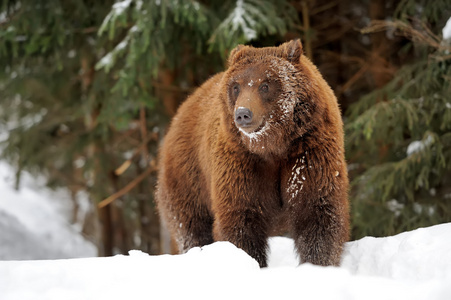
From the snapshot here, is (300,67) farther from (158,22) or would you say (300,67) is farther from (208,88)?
(158,22)

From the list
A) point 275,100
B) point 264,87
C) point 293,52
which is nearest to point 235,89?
point 264,87

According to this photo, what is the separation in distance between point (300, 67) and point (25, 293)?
286 centimetres

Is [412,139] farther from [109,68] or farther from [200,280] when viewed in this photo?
[200,280]

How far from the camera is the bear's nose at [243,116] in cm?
414

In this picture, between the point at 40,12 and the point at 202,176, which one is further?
the point at 40,12

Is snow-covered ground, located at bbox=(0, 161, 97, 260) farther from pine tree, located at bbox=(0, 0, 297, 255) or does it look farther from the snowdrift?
the snowdrift

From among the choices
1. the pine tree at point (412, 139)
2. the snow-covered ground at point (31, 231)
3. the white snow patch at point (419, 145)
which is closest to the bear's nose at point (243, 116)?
the pine tree at point (412, 139)

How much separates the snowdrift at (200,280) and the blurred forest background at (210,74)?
3480mm

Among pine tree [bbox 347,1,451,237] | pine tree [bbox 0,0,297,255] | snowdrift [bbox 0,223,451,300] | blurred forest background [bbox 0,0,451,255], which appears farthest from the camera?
pine tree [bbox 0,0,297,255]

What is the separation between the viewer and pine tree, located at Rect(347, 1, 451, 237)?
22.1 feet

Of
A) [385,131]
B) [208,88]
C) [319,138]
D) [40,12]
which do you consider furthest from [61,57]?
[319,138]

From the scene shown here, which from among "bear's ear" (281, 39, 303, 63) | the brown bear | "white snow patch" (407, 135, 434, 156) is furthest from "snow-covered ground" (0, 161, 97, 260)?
"bear's ear" (281, 39, 303, 63)

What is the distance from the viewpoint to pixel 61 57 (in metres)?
9.84

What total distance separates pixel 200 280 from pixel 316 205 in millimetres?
1742
